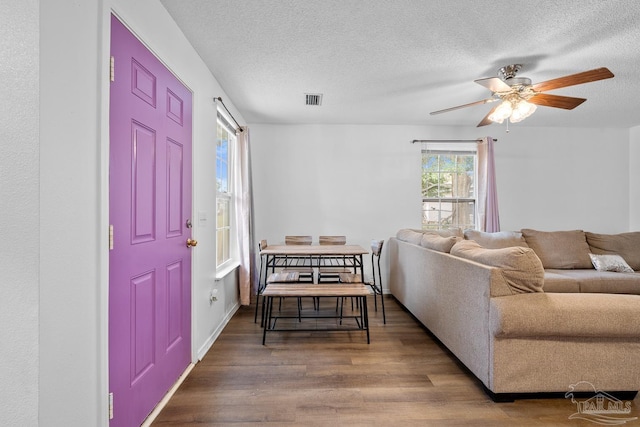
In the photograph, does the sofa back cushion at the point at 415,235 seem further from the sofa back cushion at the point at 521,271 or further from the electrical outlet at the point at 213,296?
the electrical outlet at the point at 213,296

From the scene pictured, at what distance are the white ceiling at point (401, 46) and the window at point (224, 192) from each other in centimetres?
44

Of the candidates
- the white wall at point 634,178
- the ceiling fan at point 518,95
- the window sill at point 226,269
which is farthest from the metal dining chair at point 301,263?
the white wall at point 634,178

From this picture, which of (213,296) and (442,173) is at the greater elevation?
(442,173)

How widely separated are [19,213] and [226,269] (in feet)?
7.79

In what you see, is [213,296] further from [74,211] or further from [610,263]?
[610,263]

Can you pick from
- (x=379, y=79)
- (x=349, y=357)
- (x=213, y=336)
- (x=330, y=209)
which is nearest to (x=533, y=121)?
(x=379, y=79)

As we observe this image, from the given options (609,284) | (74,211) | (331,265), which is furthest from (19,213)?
(609,284)

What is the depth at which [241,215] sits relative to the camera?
366 cm

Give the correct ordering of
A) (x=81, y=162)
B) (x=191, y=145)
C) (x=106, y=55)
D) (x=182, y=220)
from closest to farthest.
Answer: (x=81, y=162)
(x=106, y=55)
(x=182, y=220)
(x=191, y=145)

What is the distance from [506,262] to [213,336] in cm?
251

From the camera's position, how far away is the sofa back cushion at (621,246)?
361 centimetres

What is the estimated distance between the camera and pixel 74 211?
45.4 inches

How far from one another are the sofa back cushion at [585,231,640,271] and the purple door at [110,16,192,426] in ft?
15.7

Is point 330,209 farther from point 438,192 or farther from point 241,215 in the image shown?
point 438,192
